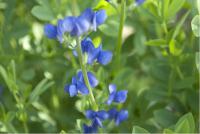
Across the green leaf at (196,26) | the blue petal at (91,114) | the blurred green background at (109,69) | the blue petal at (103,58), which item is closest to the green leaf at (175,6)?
the blurred green background at (109,69)

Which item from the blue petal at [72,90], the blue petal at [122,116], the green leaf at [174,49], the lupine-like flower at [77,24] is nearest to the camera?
the lupine-like flower at [77,24]

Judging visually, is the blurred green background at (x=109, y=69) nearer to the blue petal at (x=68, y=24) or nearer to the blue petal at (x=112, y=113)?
the blue petal at (x=112, y=113)

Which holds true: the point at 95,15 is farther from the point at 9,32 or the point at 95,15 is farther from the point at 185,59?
the point at 9,32

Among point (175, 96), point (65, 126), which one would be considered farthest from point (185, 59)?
point (65, 126)

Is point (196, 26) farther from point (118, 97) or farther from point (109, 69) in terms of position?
point (109, 69)

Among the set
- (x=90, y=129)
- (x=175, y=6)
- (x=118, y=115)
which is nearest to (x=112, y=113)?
(x=118, y=115)

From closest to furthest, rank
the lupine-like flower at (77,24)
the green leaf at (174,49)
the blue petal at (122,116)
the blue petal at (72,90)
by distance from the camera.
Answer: the lupine-like flower at (77,24)
the blue petal at (72,90)
the blue petal at (122,116)
the green leaf at (174,49)

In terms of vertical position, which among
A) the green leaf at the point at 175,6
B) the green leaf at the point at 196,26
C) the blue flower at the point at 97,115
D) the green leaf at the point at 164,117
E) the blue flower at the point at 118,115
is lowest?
the green leaf at the point at 164,117

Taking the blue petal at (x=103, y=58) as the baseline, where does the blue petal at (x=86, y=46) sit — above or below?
above
